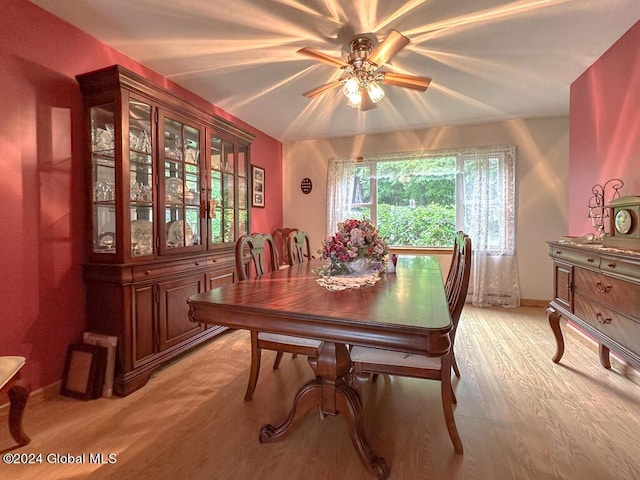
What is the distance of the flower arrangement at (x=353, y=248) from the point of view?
5.98 feet

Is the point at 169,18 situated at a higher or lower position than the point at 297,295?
higher

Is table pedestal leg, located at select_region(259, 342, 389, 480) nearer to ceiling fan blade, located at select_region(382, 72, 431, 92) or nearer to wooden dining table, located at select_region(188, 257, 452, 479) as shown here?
wooden dining table, located at select_region(188, 257, 452, 479)

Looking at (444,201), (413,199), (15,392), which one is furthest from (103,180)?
(444,201)

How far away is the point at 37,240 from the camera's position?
184 cm

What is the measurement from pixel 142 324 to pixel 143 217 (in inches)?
29.0

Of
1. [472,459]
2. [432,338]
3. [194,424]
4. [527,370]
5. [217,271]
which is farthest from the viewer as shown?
[217,271]

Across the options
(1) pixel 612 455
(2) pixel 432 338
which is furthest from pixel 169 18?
(1) pixel 612 455

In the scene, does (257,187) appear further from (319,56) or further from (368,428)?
(368,428)

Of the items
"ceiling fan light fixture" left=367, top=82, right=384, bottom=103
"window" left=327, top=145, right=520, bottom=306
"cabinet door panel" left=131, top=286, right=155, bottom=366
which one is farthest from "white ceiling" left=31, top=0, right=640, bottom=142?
"cabinet door panel" left=131, top=286, right=155, bottom=366

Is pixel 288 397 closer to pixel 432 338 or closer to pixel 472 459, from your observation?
pixel 472 459

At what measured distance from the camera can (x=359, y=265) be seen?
190 cm

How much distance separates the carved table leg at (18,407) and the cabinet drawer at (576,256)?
3.04 m

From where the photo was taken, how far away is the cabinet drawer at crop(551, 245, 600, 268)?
178 cm

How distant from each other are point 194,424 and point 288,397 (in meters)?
0.55
